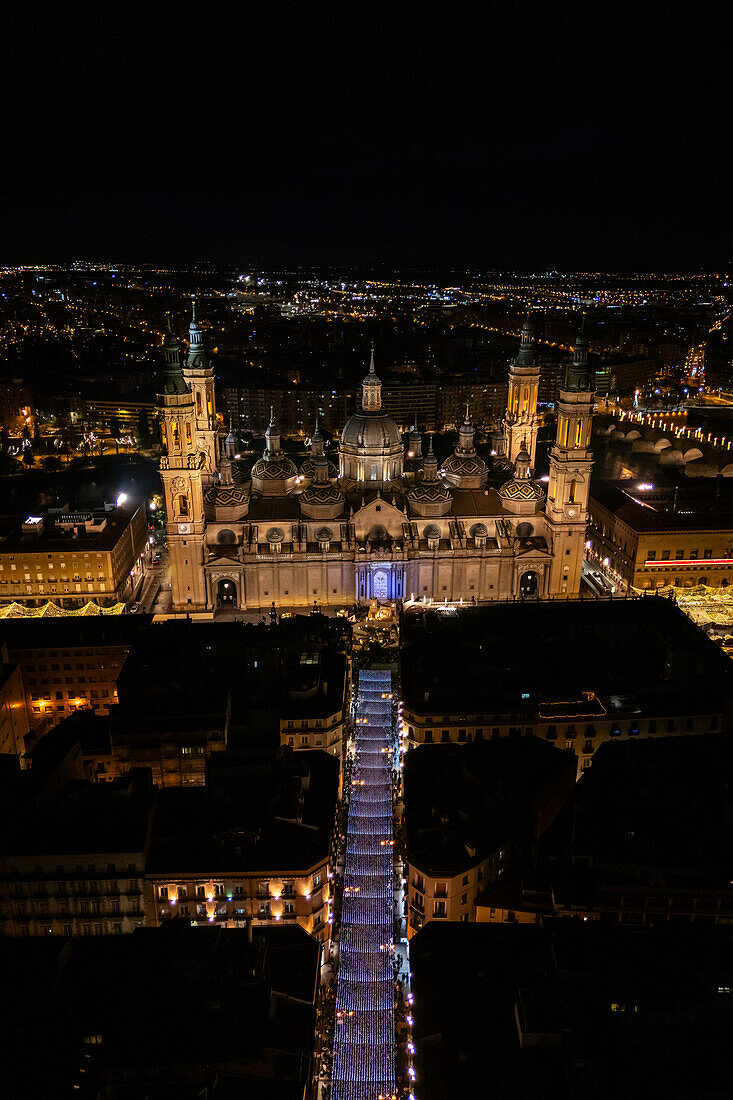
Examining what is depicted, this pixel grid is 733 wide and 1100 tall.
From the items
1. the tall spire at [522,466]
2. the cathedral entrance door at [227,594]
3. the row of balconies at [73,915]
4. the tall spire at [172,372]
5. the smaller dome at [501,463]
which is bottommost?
the cathedral entrance door at [227,594]

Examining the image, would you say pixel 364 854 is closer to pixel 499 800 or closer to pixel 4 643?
pixel 499 800

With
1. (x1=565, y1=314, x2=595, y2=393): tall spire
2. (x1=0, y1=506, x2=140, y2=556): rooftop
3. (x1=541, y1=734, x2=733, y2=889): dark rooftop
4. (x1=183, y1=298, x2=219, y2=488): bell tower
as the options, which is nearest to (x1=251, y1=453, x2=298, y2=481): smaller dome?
(x1=183, y1=298, x2=219, y2=488): bell tower

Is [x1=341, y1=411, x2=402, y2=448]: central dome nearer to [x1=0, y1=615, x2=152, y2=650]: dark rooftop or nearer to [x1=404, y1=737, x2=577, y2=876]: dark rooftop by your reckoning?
[x1=0, y1=615, x2=152, y2=650]: dark rooftop

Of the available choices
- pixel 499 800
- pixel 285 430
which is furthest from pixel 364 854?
pixel 285 430

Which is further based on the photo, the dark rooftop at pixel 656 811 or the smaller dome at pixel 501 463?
the smaller dome at pixel 501 463

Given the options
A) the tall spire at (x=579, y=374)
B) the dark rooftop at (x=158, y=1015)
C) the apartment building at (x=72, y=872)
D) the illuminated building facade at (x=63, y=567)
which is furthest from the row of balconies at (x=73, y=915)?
the tall spire at (x=579, y=374)

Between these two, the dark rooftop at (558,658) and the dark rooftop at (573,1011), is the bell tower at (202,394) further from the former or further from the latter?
the dark rooftop at (573,1011)
